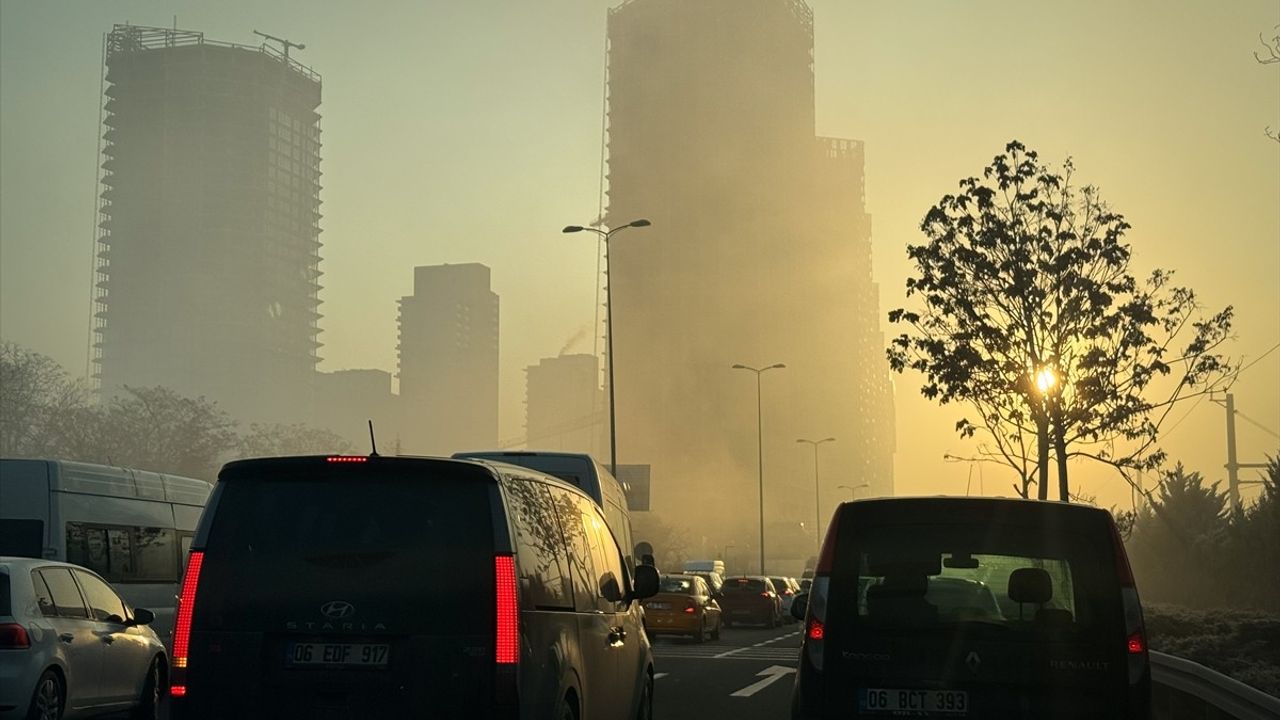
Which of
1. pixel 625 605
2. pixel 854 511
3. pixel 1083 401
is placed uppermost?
pixel 1083 401

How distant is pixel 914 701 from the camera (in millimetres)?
7512

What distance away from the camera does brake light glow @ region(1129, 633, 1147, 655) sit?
24.4 ft

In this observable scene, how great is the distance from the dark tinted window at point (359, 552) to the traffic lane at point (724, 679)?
8.09m

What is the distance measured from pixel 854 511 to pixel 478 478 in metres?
2.06

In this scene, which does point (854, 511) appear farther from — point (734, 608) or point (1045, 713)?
point (734, 608)

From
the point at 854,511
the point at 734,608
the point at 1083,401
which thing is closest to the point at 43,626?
the point at 854,511

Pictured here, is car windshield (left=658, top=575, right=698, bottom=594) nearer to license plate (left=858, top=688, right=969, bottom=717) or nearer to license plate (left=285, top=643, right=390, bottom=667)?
license plate (left=858, top=688, right=969, bottom=717)

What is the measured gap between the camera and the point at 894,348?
32656 mm

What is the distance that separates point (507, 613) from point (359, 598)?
707 mm

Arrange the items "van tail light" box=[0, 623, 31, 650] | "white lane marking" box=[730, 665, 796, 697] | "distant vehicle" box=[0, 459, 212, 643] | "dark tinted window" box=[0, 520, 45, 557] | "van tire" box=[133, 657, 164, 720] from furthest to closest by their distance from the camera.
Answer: "white lane marking" box=[730, 665, 796, 697] < "distant vehicle" box=[0, 459, 212, 643] < "dark tinted window" box=[0, 520, 45, 557] < "van tire" box=[133, 657, 164, 720] < "van tail light" box=[0, 623, 31, 650]

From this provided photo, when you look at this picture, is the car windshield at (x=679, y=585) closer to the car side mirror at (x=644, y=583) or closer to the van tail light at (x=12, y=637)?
the van tail light at (x=12, y=637)

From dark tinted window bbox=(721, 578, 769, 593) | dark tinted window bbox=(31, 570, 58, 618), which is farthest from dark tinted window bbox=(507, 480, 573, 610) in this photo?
dark tinted window bbox=(721, 578, 769, 593)

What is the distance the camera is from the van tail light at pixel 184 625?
23.3 feet

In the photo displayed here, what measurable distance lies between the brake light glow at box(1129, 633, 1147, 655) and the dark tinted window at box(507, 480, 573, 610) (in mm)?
2897
